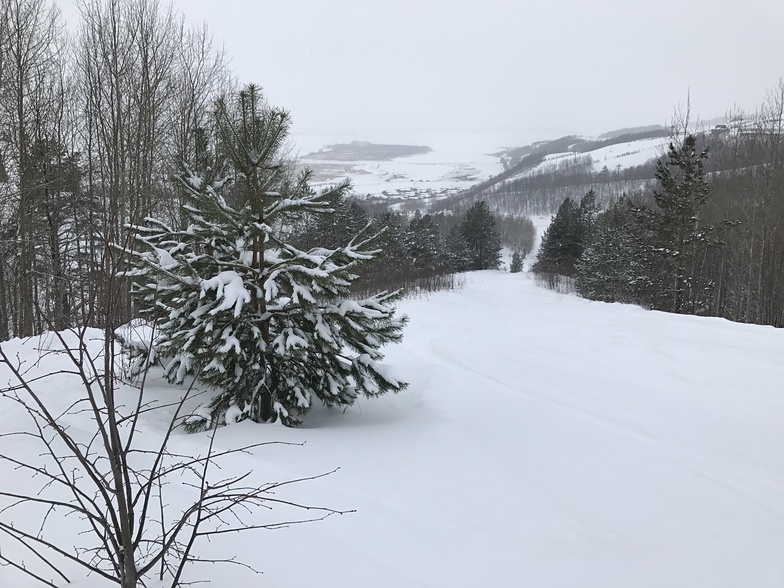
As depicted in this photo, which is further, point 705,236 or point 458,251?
point 458,251

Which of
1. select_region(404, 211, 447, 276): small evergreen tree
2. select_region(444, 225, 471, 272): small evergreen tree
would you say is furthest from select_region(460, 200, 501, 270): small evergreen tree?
select_region(404, 211, 447, 276): small evergreen tree

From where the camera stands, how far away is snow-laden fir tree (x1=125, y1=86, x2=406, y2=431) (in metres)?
4.15

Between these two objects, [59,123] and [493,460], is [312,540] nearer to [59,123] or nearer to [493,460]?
[493,460]

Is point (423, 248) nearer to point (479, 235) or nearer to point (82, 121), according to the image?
point (479, 235)

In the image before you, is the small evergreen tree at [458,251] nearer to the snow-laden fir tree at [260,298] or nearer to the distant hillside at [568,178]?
the snow-laden fir tree at [260,298]

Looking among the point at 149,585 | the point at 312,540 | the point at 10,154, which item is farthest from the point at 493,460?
the point at 10,154

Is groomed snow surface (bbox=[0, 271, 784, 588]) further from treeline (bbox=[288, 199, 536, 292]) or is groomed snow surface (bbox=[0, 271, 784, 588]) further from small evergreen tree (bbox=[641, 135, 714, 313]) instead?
small evergreen tree (bbox=[641, 135, 714, 313])

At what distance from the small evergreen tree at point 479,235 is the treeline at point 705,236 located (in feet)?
50.0

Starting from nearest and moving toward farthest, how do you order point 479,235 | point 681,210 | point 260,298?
point 260,298, point 681,210, point 479,235

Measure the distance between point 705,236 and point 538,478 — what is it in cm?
1662

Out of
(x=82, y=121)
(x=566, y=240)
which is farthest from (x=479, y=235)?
(x=82, y=121)

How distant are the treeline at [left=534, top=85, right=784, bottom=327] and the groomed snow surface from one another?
11130 millimetres

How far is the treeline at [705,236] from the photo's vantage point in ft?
52.5

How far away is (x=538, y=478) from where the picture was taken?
10.4ft
